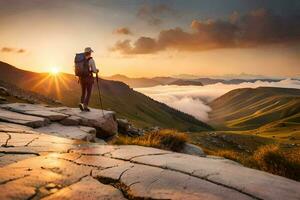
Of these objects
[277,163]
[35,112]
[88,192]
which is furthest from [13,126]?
[277,163]

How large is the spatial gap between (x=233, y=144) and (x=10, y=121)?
12789cm

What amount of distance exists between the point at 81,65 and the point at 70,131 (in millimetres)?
4674

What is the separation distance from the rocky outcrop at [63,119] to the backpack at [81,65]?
246 centimetres

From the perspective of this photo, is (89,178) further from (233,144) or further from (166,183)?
(233,144)

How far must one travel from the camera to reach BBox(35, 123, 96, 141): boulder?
15164 millimetres

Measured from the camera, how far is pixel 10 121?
1593cm

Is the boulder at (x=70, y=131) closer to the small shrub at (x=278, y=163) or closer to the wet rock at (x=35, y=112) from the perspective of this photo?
the wet rock at (x=35, y=112)

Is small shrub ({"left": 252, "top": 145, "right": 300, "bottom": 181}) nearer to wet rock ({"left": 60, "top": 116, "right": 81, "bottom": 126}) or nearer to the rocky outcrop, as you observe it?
the rocky outcrop

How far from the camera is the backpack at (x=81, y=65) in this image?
1920 centimetres

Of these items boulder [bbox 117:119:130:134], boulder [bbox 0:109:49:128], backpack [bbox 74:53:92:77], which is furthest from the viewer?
boulder [bbox 117:119:130:134]

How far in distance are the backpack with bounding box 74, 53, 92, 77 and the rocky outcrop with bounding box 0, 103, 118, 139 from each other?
96.9 inches

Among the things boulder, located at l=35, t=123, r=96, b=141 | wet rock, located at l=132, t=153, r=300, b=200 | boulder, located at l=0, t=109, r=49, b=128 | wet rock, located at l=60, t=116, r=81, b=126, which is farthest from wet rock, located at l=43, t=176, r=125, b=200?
wet rock, located at l=60, t=116, r=81, b=126

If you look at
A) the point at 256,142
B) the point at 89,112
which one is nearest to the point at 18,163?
the point at 89,112

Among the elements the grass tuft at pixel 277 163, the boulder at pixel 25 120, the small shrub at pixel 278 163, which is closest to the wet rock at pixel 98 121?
the boulder at pixel 25 120
